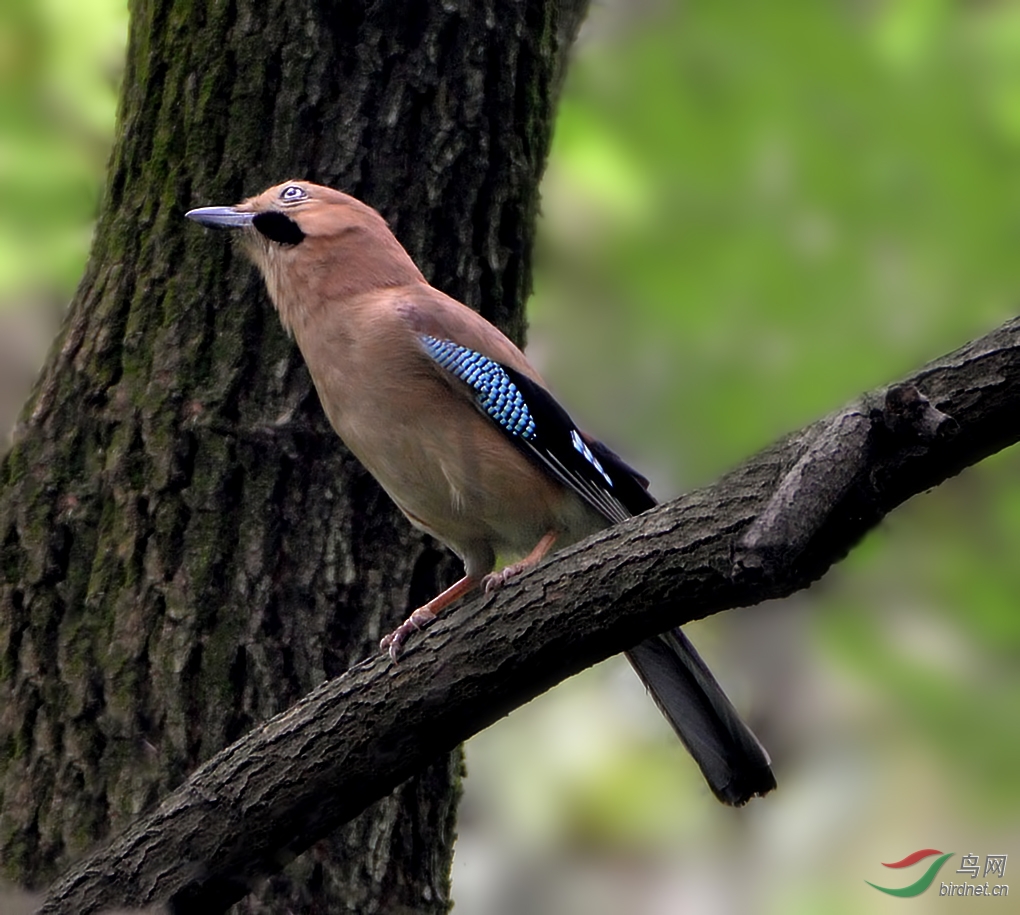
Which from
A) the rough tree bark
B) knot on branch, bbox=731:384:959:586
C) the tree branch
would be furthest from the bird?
knot on branch, bbox=731:384:959:586

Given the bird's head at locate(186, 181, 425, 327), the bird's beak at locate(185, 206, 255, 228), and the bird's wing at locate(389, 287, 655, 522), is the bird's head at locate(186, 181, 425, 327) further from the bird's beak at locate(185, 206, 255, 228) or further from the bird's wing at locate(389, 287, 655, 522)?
the bird's wing at locate(389, 287, 655, 522)

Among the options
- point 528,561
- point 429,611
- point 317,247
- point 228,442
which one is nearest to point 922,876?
point 528,561

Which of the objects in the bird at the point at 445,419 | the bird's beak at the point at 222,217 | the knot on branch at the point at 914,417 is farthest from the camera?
the bird's beak at the point at 222,217

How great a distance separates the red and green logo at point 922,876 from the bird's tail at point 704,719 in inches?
57.4

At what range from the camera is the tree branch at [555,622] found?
2439 mm

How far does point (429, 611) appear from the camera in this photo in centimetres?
385

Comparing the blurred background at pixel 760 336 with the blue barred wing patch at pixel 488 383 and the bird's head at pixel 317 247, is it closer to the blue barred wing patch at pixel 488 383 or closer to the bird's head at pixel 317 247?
the blue barred wing patch at pixel 488 383

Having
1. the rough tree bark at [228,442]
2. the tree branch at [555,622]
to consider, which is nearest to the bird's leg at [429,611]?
the rough tree bark at [228,442]

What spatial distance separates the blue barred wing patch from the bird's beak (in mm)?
654

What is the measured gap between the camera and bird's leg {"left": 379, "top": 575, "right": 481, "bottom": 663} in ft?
12.1

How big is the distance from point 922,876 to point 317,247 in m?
2.93

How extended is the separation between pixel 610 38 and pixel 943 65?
1.29m

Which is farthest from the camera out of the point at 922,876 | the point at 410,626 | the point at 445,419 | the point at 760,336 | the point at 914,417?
the point at 760,336

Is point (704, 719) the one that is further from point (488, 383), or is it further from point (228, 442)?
point (228, 442)
